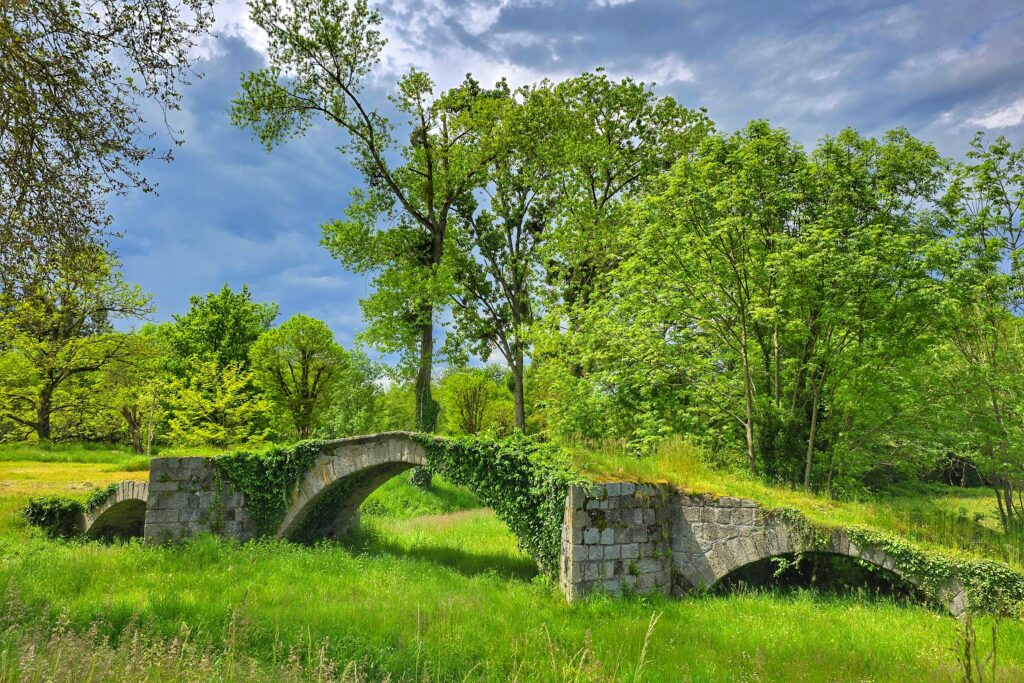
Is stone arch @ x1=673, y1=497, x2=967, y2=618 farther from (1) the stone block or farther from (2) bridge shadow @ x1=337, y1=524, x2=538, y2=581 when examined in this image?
(1) the stone block

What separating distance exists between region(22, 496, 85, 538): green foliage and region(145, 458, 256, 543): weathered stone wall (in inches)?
164

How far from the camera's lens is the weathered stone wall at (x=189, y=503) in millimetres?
12711

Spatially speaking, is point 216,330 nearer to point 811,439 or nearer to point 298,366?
point 298,366

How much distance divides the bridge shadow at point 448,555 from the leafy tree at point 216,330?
2303 centimetres

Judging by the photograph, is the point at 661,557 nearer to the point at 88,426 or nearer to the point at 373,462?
the point at 373,462

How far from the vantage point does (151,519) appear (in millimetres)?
12664

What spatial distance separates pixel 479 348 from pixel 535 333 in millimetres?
5862

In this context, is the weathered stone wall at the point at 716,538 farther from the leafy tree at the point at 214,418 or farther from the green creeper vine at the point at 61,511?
the leafy tree at the point at 214,418

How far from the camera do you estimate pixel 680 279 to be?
48.4 ft

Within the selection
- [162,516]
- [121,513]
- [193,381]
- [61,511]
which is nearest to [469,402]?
[193,381]

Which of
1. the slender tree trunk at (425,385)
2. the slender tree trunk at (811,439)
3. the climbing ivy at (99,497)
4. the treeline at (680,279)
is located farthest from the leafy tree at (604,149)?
the climbing ivy at (99,497)

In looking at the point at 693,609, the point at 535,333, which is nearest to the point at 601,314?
the point at 535,333

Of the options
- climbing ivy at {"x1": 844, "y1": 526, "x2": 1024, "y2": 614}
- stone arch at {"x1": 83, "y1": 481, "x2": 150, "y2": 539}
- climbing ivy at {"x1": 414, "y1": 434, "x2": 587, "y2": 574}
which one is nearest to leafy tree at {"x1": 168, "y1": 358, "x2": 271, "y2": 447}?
stone arch at {"x1": 83, "y1": 481, "x2": 150, "y2": 539}

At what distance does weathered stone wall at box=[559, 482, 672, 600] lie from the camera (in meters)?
9.59
